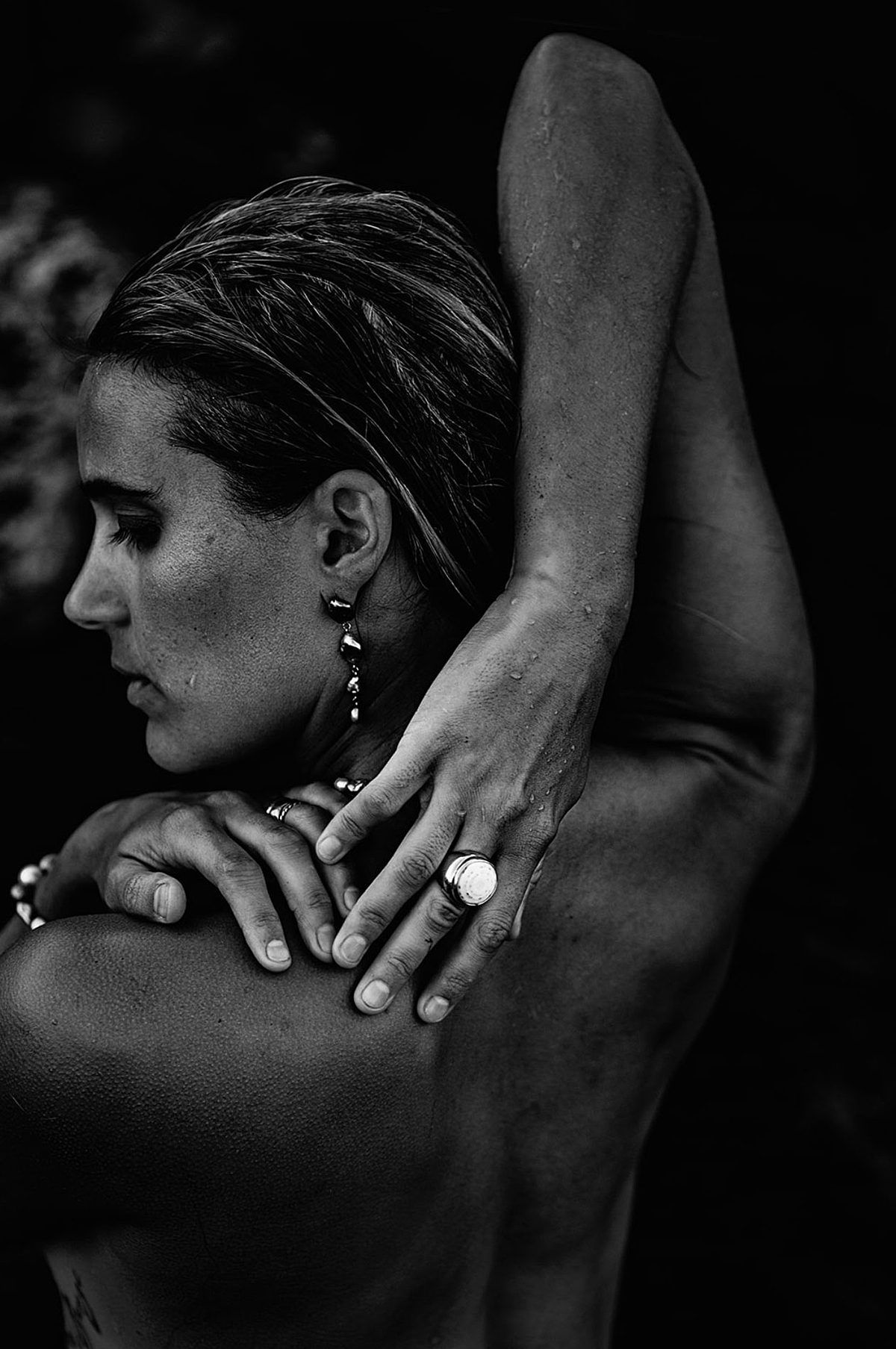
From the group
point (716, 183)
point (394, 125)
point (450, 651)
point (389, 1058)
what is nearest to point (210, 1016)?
point (389, 1058)

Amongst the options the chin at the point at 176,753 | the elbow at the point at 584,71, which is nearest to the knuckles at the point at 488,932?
the chin at the point at 176,753

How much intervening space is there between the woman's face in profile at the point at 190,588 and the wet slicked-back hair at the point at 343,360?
3 centimetres

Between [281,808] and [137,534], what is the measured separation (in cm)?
39

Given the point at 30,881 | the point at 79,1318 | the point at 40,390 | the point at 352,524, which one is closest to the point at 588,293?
the point at 352,524

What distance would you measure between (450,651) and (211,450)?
1.35 ft

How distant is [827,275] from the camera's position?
7.70 feet

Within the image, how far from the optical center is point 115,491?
1.43 metres

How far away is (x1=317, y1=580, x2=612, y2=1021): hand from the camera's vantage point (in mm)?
1216

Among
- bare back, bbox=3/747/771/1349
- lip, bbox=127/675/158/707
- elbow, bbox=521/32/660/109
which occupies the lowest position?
bare back, bbox=3/747/771/1349

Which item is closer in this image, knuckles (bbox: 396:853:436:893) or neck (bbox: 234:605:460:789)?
knuckles (bbox: 396:853:436:893)

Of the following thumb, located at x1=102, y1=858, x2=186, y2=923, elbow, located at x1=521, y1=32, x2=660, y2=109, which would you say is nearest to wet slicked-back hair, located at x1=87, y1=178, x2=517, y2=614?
elbow, located at x1=521, y1=32, x2=660, y2=109

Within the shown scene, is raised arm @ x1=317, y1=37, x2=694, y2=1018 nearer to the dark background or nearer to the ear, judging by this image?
the ear

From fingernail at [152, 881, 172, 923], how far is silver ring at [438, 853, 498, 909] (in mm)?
295

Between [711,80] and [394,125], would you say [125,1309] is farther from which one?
[711,80]
